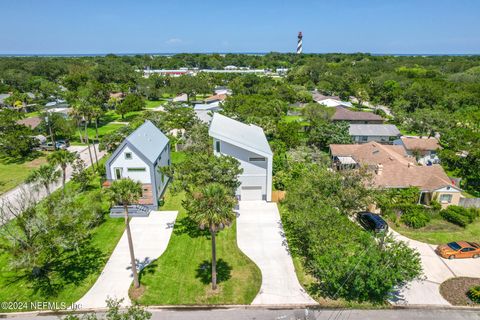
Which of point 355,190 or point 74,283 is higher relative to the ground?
point 355,190

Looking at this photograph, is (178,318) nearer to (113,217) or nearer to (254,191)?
(113,217)

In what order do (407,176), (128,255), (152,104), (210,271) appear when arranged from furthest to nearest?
(152,104), (407,176), (128,255), (210,271)

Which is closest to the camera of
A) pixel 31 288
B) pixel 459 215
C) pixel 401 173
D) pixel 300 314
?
pixel 300 314

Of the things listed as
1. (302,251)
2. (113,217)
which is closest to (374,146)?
(302,251)

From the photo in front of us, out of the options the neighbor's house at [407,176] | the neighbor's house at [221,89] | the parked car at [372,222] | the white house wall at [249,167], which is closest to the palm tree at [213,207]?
the white house wall at [249,167]

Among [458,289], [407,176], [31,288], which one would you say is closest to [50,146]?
[31,288]

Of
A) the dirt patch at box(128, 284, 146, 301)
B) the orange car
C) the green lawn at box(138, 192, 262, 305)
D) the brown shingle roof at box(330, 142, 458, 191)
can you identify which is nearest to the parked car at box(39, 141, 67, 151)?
the green lawn at box(138, 192, 262, 305)

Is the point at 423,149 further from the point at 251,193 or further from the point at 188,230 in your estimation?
the point at 188,230

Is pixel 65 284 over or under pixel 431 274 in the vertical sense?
over
